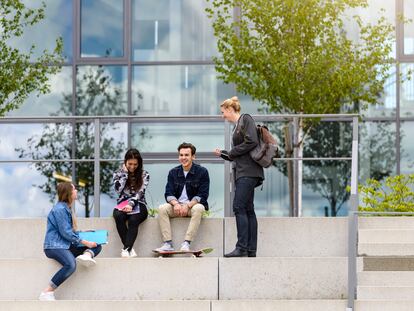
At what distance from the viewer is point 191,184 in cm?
1169

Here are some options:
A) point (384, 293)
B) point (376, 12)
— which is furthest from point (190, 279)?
point (376, 12)

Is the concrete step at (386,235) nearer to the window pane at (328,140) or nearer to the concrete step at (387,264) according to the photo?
the concrete step at (387,264)

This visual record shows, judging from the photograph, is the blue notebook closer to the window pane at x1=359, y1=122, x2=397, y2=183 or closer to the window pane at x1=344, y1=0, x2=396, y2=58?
the window pane at x1=359, y1=122, x2=397, y2=183

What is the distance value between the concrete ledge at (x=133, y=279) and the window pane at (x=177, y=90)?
6.92m

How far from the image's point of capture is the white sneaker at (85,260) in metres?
10.8

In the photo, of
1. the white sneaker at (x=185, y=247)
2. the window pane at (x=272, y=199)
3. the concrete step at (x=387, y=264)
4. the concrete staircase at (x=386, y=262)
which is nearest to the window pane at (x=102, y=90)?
the window pane at (x=272, y=199)

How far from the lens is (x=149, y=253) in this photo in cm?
1190

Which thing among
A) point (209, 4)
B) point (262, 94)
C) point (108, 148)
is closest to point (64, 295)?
point (108, 148)

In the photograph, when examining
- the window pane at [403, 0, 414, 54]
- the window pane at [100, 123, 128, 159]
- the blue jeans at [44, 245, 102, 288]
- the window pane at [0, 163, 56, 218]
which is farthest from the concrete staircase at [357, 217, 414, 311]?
the window pane at [403, 0, 414, 54]

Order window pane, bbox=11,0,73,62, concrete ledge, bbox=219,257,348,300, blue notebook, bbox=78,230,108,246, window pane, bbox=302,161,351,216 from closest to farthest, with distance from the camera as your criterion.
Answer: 1. concrete ledge, bbox=219,257,348,300
2. blue notebook, bbox=78,230,108,246
3. window pane, bbox=302,161,351,216
4. window pane, bbox=11,0,73,62

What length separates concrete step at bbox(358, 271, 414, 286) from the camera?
1101 centimetres

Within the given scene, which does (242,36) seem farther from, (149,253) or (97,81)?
(149,253)

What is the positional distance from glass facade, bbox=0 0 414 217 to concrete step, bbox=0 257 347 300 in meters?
4.83

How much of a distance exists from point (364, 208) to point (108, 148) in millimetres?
3551
